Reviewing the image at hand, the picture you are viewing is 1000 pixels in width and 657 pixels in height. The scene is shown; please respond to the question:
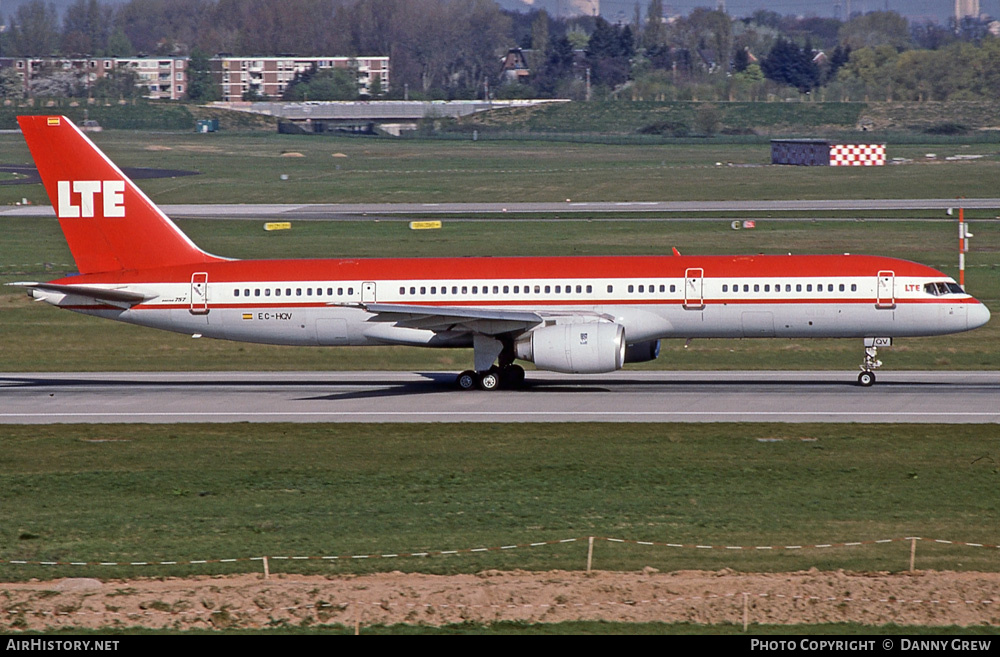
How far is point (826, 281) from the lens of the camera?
4178 cm

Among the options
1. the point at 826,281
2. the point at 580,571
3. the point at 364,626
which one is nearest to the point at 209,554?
the point at 364,626

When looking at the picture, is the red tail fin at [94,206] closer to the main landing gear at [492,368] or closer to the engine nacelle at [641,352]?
the main landing gear at [492,368]

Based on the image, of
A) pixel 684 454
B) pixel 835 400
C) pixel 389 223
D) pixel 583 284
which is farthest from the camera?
pixel 389 223

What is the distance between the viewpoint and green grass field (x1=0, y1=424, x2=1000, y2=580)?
920 inches

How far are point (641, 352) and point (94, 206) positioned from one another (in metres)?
19.7

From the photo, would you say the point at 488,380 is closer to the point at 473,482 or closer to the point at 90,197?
the point at 473,482

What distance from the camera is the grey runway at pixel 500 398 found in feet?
124

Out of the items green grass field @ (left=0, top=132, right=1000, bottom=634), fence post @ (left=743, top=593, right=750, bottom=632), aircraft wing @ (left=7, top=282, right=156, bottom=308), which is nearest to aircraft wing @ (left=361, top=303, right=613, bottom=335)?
green grass field @ (left=0, top=132, right=1000, bottom=634)

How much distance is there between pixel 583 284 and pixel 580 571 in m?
21.3

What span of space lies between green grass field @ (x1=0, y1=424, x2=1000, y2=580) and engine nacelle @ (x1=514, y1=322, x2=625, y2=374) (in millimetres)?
4239

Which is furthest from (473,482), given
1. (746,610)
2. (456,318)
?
(456,318)

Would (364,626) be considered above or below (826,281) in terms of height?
below

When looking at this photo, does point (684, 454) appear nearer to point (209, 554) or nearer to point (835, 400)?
point (835, 400)

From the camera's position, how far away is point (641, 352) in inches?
1705
